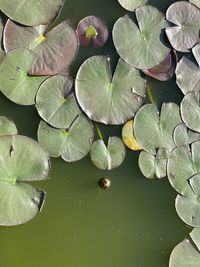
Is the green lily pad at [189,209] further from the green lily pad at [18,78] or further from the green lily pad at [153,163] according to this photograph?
the green lily pad at [18,78]

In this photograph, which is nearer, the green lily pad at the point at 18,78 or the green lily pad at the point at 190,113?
the green lily pad at the point at 18,78

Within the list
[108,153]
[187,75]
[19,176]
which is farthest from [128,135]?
[19,176]

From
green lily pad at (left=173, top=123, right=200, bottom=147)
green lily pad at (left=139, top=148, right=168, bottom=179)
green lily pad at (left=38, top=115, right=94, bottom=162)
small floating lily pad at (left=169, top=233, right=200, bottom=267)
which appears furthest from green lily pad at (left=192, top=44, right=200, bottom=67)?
small floating lily pad at (left=169, top=233, right=200, bottom=267)

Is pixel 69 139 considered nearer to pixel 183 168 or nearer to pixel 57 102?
pixel 57 102

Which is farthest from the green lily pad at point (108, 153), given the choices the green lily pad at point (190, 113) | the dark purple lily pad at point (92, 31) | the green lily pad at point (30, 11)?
the green lily pad at point (30, 11)

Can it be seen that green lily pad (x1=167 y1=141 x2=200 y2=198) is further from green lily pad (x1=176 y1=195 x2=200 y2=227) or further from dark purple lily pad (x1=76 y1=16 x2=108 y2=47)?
dark purple lily pad (x1=76 y1=16 x2=108 y2=47)

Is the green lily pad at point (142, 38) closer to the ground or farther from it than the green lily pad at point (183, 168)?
farther from it

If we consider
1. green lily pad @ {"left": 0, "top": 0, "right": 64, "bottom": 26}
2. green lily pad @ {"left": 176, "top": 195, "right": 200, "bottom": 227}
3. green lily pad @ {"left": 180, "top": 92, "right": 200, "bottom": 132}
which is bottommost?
green lily pad @ {"left": 176, "top": 195, "right": 200, "bottom": 227}
